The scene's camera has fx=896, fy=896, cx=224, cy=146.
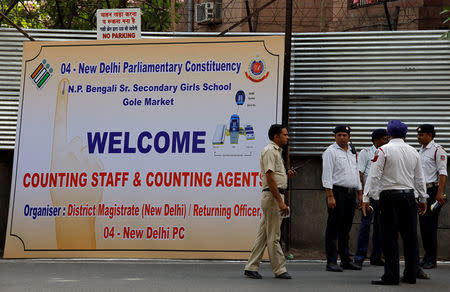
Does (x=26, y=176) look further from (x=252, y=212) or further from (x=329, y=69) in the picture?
(x=329, y=69)

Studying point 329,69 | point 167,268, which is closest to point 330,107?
point 329,69

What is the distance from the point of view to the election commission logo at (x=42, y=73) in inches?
504

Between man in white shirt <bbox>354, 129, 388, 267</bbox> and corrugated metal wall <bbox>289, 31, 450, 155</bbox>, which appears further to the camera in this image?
corrugated metal wall <bbox>289, 31, 450, 155</bbox>

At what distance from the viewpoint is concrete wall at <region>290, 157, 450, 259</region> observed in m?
13.4

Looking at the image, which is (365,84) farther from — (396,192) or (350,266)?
(396,192)

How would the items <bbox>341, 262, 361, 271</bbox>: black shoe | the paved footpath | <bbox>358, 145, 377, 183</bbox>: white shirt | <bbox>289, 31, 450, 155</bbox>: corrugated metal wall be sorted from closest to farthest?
1. the paved footpath
2. <bbox>341, 262, 361, 271</bbox>: black shoe
3. <bbox>358, 145, 377, 183</bbox>: white shirt
4. <bbox>289, 31, 450, 155</bbox>: corrugated metal wall

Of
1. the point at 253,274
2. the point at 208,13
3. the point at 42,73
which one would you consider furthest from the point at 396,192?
the point at 208,13

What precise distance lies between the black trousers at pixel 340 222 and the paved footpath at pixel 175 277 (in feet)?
0.97

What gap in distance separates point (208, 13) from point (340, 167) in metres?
13.4

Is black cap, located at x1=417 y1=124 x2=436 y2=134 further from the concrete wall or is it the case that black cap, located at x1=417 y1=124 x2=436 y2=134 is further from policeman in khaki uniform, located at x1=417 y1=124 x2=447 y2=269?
the concrete wall

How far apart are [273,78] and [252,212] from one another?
1.86 m

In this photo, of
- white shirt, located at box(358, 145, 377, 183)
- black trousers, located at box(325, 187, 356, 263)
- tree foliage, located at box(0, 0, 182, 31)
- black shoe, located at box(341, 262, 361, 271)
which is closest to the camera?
Result: black trousers, located at box(325, 187, 356, 263)

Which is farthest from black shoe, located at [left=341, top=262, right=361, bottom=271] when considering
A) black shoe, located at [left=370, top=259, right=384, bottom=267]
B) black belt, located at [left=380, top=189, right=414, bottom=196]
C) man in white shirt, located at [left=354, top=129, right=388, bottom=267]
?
black belt, located at [left=380, top=189, right=414, bottom=196]

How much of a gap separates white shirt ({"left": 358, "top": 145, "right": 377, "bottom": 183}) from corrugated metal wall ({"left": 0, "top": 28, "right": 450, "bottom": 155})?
82 cm
